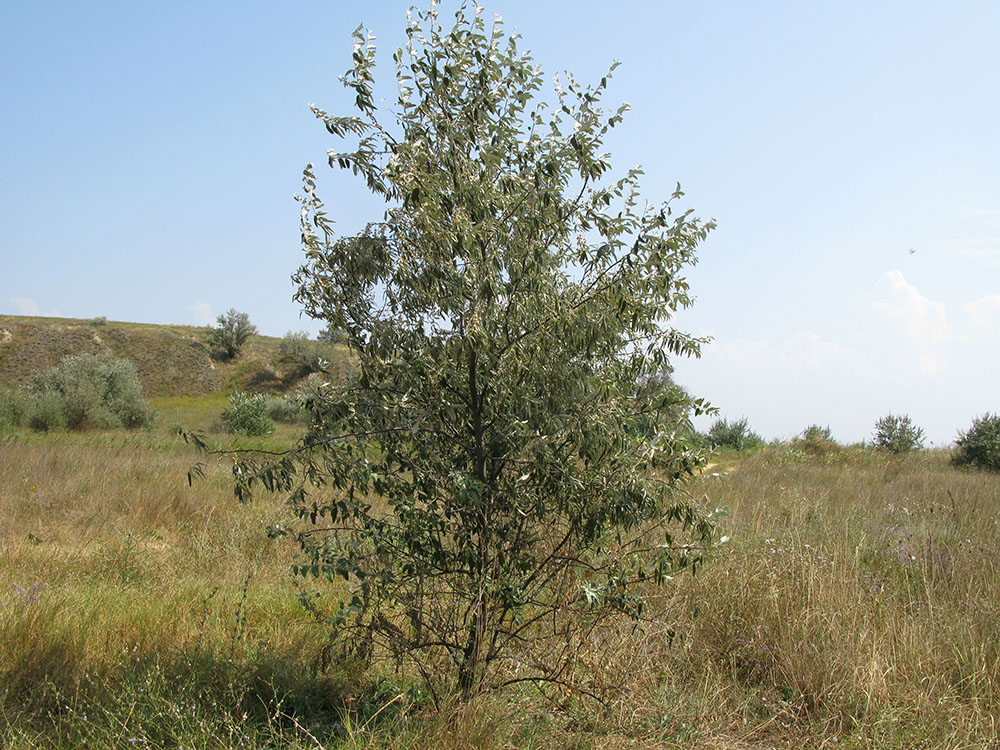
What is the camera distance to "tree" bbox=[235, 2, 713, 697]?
309cm

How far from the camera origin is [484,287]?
2.94 meters

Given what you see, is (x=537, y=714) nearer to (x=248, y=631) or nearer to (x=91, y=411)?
(x=248, y=631)

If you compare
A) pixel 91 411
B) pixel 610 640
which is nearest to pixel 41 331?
pixel 91 411

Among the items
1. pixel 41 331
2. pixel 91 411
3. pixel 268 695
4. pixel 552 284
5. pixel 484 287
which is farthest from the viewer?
pixel 41 331

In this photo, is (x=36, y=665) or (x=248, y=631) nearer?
(x=36, y=665)

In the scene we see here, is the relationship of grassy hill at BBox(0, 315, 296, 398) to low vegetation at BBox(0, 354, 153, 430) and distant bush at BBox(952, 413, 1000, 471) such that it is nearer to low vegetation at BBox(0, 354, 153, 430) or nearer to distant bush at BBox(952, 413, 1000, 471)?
low vegetation at BBox(0, 354, 153, 430)

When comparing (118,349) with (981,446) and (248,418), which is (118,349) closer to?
(248,418)

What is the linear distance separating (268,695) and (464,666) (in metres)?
1.28

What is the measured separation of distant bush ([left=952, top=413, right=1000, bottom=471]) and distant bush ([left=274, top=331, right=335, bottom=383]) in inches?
1077

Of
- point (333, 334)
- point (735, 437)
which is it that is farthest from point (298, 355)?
point (333, 334)

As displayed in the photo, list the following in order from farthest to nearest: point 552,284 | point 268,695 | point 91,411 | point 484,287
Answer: point 91,411
point 268,695
point 552,284
point 484,287

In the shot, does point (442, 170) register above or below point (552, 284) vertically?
above

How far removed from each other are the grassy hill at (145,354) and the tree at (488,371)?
33.0m

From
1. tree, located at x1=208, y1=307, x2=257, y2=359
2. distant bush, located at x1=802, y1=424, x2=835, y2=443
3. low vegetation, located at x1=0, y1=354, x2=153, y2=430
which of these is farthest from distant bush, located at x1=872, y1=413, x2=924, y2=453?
tree, located at x1=208, y1=307, x2=257, y2=359
